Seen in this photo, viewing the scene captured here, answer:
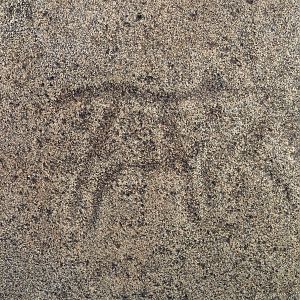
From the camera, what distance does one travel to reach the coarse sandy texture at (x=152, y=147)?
1.94m

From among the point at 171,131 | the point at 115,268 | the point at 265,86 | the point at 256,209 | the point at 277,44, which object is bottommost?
the point at 115,268

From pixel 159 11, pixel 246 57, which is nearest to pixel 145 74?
pixel 159 11

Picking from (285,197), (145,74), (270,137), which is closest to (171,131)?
(145,74)

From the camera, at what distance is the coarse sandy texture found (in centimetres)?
194

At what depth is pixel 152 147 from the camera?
77.2 inches

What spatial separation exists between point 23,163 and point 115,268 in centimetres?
64

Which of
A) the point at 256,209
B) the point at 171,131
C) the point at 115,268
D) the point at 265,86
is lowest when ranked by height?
the point at 115,268

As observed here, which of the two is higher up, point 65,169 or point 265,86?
point 265,86

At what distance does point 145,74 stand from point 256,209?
0.78 meters

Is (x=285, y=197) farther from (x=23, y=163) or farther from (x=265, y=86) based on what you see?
(x=23, y=163)

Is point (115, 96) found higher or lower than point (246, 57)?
lower

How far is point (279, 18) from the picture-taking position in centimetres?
194

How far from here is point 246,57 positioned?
76.5 inches

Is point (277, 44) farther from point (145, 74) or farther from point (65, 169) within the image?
point (65, 169)
